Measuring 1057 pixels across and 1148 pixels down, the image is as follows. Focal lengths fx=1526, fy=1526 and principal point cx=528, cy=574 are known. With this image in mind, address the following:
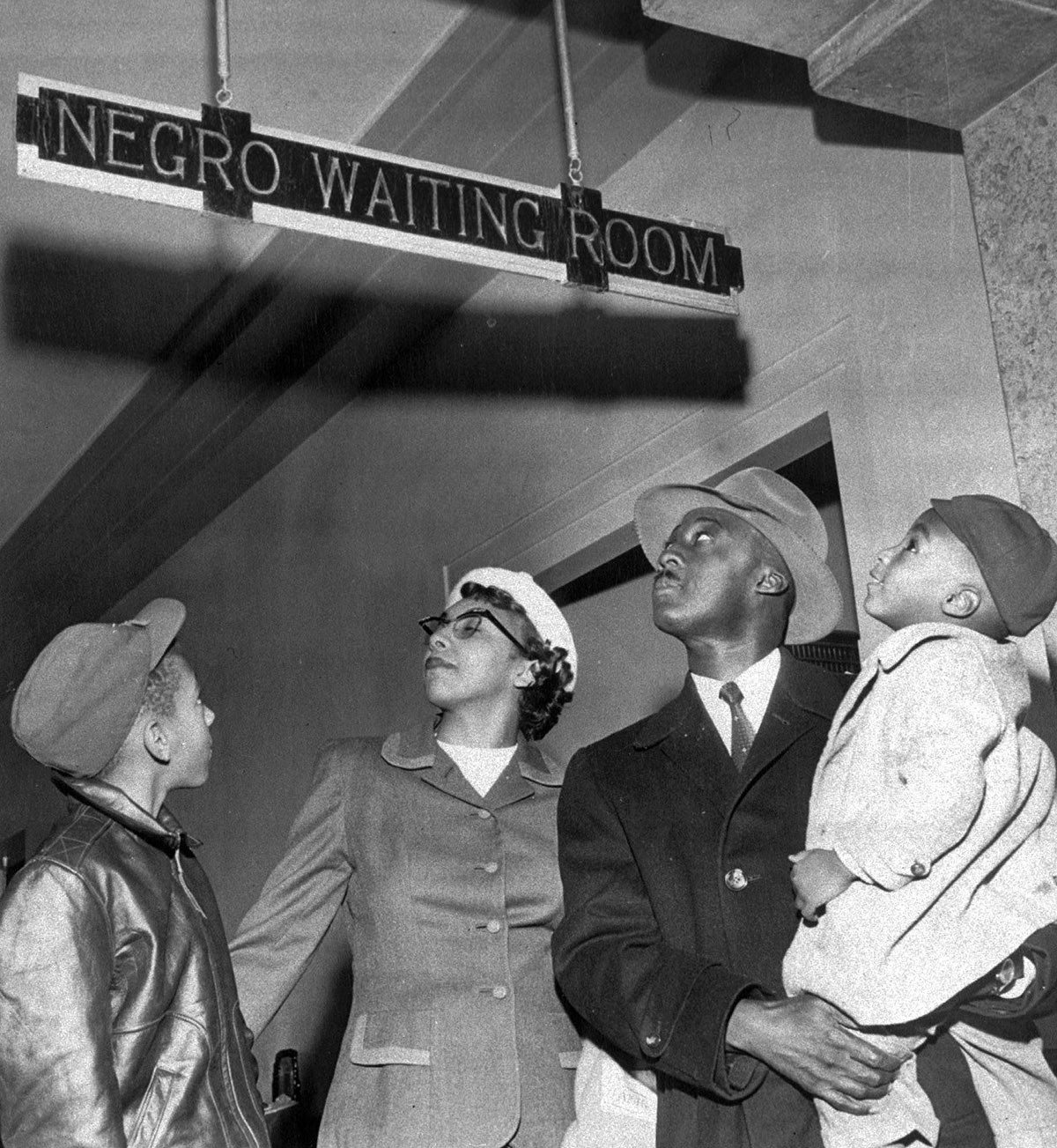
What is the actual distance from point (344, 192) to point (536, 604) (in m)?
1.07

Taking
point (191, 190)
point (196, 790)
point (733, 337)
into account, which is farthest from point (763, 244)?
point (196, 790)

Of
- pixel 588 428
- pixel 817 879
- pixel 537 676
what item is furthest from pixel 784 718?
pixel 588 428

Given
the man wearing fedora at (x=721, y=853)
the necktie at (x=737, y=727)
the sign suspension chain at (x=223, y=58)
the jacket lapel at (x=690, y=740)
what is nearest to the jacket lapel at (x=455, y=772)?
the man wearing fedora at (x=721, y=853)

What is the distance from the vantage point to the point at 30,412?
695cm

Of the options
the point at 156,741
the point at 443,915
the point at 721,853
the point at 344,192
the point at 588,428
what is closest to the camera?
the point at 721,853

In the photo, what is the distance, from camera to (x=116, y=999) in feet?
8.16

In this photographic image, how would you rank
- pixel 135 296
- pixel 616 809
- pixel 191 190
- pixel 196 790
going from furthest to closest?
pixel 196 790 < pixel 135 296 < pixel 191 190 < pixel 616 809

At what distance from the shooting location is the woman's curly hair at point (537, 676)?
3635mm

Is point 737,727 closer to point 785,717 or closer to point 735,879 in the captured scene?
point 785,717

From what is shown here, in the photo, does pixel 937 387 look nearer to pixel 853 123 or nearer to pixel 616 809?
pixel 853 123

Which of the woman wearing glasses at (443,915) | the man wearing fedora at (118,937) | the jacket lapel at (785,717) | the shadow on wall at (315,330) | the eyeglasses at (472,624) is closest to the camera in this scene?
the man wearing fedora at (118,937)

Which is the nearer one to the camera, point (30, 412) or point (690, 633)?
point (690, 633)

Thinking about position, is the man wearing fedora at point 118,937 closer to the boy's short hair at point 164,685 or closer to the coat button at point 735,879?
the boy's short hair at point 164,685

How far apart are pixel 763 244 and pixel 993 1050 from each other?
2790mm
